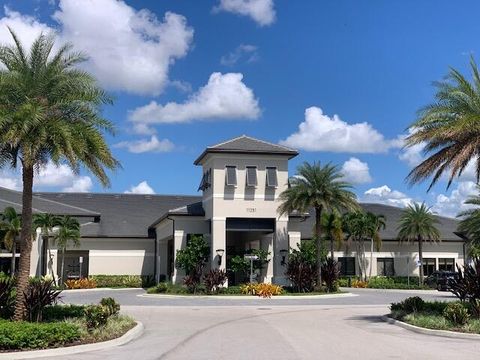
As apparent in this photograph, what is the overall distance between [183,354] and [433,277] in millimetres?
39799

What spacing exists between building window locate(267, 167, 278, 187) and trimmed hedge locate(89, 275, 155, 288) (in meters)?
14.8

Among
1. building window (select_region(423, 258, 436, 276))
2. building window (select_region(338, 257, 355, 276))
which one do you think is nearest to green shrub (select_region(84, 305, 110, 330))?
building window (select_region(338, 257, 355, 276))

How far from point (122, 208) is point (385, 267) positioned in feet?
79.5

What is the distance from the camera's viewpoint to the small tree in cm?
3703

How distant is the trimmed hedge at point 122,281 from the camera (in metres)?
46.8

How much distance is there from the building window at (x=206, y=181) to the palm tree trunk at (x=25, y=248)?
21.9m

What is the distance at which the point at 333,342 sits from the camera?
14.9 metres

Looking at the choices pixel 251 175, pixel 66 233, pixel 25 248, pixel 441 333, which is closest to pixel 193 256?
pixel 251 175

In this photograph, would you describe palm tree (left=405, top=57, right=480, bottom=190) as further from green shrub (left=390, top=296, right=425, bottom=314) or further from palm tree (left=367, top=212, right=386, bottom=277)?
palm tree (left=367, top=212, right=386, bottom=277)

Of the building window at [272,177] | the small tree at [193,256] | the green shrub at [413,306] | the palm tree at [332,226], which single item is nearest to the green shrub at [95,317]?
the green shrub at [413,306]

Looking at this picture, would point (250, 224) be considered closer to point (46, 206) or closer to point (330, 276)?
point (330, 276)

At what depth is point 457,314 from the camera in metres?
17.1

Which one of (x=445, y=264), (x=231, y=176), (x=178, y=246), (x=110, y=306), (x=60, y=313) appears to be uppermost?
(x=231, y=176)

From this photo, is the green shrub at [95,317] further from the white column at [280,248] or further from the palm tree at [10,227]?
the palm tree at [10,227]
